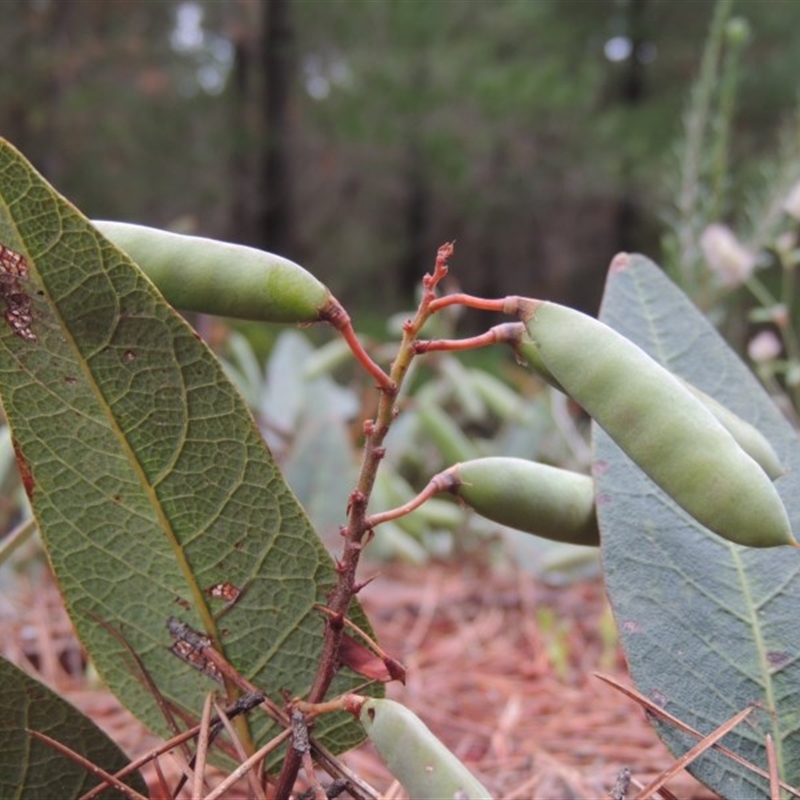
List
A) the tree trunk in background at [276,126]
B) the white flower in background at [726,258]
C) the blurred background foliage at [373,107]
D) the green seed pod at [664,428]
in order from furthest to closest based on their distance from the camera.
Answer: the tree trunk in background at [276,126] < the blurred background foliage at [373,107] < the white flower in background at [726,258] < the green seed pod at [664,428]

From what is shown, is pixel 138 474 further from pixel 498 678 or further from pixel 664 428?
pixel 498 678

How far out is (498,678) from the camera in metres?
1.20

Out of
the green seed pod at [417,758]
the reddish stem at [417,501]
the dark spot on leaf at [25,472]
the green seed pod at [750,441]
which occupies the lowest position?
the green seed pod at [417,758]

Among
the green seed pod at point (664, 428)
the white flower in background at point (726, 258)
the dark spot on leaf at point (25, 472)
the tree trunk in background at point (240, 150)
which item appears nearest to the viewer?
the green seed pod at point (664, 428)

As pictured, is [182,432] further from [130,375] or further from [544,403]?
[544,403]

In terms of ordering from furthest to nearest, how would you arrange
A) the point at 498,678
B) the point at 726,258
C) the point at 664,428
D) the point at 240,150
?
the point at 240,150
the point at 726,258
the point at 498,678
the point at 664,428

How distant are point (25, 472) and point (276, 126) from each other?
804 cm

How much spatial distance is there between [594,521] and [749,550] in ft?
0.26

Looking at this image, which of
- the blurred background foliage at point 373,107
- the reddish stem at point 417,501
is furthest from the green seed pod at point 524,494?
the blurred background foliage at point 373,107

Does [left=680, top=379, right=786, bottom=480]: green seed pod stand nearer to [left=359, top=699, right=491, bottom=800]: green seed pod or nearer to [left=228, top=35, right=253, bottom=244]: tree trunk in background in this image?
[left=359, top=699, right=491, bottom=800]: green seed pod

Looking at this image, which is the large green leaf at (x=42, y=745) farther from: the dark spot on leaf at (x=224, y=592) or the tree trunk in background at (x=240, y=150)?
the tree trunk in background at (x=240, y=150)

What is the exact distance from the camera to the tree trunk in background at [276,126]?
8.05 meters

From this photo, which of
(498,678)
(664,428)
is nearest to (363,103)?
(498,678)

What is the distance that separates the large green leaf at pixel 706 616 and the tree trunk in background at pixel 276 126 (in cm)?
765
